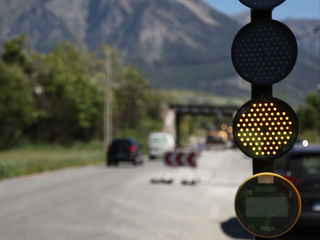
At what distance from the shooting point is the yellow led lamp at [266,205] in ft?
12.1

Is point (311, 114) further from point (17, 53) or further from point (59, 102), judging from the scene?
point (17, 53)

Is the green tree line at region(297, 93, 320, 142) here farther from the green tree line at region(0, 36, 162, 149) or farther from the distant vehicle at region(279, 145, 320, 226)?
the distant vehicle at region(279, 145, 320, 226)

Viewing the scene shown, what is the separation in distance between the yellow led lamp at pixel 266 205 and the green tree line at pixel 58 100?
65808mm

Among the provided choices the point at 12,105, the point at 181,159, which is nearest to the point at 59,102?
the point at 12,105

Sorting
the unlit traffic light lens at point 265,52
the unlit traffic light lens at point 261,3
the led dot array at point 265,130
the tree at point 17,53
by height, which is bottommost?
the led dot array at point 265,130

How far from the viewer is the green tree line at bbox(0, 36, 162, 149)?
68.8m

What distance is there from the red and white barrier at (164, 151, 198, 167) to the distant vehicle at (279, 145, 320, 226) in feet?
40.2

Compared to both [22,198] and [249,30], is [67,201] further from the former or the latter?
[249,30]

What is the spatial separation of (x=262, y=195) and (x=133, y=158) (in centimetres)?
3200

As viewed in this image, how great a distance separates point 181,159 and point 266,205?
19035mm

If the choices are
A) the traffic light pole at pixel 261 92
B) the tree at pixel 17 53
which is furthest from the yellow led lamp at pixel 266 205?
the tree at pixel 17 53

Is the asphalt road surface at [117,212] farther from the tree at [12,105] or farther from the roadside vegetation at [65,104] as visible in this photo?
the tree at [12,105]

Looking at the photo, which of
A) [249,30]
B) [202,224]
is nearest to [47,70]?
[202,224]

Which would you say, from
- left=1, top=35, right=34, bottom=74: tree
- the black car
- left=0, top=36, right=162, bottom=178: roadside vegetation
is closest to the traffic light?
the black car
